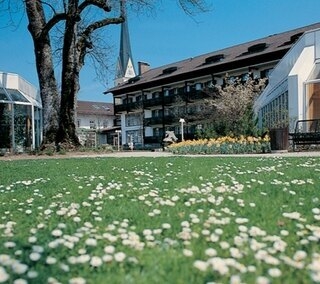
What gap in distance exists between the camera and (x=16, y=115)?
2097 cm

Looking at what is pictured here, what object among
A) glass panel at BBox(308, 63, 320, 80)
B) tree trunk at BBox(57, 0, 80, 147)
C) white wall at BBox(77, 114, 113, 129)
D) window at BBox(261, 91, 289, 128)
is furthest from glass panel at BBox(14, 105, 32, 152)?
white wall at BBox(77, 114, 113, 129)

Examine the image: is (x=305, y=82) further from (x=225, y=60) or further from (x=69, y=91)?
(x=225, y=60)

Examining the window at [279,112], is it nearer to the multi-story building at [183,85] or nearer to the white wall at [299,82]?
the white wall at [299,82]

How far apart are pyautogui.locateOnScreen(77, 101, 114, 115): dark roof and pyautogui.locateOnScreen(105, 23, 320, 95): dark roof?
31.6ft

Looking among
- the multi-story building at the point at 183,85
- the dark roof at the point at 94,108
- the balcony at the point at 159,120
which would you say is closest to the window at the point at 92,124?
the dark roof at the point at 94,108

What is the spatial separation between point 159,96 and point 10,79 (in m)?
26.7

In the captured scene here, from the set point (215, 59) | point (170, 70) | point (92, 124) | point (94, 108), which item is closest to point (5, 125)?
point (215, 59)

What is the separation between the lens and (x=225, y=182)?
4535 mm

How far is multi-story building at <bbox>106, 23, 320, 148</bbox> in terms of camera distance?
34656mm

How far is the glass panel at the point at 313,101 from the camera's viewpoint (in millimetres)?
16359

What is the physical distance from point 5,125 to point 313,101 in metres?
16.1

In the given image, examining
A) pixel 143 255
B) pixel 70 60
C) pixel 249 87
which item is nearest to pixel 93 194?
pixel 143 255

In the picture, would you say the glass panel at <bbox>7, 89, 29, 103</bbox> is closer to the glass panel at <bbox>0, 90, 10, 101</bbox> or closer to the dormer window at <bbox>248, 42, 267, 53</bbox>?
the glass panel at <bbox>0, 90, 10, 101</bbox>

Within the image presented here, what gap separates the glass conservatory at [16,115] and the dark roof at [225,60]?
816 inches
